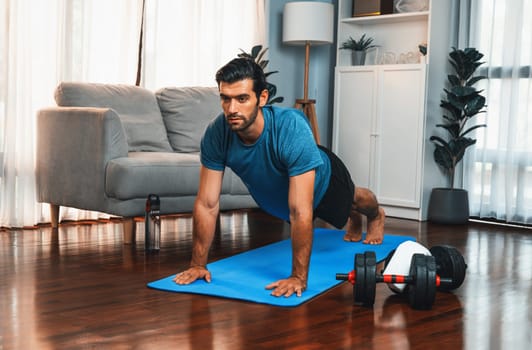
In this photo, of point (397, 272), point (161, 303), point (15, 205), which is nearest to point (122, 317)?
point (161, 303)

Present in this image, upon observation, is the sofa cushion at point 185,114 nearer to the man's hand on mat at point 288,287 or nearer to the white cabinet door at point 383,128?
the white cabinet door at point 383,128

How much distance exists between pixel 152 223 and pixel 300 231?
3.66 feet

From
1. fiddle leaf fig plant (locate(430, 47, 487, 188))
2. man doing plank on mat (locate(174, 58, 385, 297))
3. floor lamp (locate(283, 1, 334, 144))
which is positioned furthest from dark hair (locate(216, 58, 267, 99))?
floor lamp (locate(283, 1, 334, 144))

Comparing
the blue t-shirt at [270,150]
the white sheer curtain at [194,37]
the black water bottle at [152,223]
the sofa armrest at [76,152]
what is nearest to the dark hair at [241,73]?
the blue t-shirt at [270,150]

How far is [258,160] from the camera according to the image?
8.96 ft

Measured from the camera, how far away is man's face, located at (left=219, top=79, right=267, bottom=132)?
8.18ft

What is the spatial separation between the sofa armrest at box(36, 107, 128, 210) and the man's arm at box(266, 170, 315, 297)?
1.37 meters

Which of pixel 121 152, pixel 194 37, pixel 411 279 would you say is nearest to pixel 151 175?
pixel 121 152

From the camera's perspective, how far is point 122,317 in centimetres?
227

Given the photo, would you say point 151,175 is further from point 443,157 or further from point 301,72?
point 301,72

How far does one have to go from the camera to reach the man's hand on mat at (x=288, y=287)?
2549 millimetres

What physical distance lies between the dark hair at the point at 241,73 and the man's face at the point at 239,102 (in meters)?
0.01

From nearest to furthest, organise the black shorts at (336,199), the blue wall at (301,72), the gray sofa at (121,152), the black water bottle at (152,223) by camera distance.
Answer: the black shorts at (336,199) < the black water bottle at (152,223) < the gray sofa at (121,152) < the blue wall at (301,72)

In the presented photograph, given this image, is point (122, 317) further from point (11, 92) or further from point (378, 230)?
point (11, 92)
